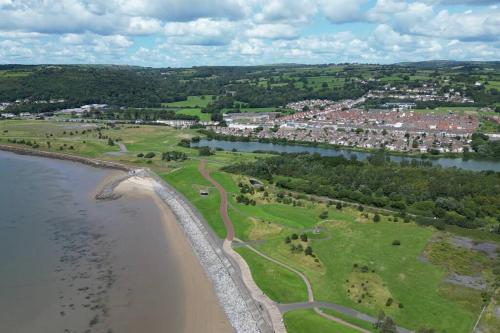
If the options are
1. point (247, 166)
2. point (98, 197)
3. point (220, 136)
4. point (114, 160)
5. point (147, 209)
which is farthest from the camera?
point (220, 136)

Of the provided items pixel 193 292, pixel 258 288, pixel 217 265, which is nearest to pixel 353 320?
pixel 258 288

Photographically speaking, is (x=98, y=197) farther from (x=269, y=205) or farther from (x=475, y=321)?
(x=475, y=321)

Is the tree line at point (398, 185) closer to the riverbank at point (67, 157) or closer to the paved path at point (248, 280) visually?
the paved path at point (248, 280)

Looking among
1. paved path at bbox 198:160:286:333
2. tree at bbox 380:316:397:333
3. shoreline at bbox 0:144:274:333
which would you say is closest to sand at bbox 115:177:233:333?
shoreline at bbox 0:144:274:333

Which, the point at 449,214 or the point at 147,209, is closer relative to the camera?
the point at 449,214

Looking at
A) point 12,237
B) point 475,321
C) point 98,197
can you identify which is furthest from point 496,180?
point 12,237

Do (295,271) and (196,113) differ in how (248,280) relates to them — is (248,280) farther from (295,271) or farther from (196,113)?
(196,113)

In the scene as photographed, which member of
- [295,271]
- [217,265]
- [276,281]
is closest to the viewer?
[276,281]

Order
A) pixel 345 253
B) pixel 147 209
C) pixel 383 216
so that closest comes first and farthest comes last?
1. pixel 345 253
2. pixel 383 216
3. pixel 147 209
